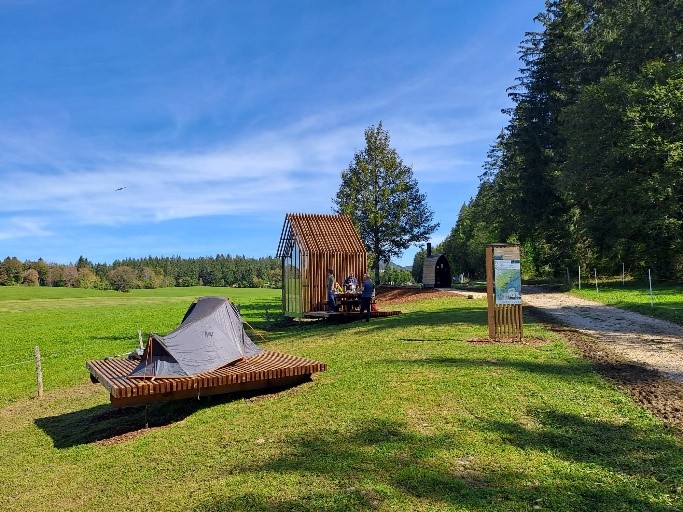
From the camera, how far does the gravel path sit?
30.6 feet

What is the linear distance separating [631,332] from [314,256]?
40.5 ft

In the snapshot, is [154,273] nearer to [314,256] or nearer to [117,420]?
[314,256]

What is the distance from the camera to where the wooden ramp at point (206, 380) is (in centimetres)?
804

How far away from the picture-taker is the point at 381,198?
36.1m

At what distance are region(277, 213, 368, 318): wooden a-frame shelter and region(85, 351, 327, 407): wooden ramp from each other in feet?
37.6

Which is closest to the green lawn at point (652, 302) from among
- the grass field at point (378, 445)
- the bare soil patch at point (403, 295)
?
the grass field at point (378, 445)

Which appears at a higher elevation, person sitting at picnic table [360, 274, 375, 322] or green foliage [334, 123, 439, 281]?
green foliage [334, 123, 439, 281]

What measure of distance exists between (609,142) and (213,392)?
22517 millimetres

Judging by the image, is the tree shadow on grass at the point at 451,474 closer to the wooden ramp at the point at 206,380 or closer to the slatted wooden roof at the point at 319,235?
the wooden ramp at the point at 206,380

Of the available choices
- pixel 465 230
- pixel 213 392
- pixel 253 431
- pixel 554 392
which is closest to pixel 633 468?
pixel 554 392

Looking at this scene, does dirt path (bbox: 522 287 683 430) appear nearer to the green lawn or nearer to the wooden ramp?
the green lawn

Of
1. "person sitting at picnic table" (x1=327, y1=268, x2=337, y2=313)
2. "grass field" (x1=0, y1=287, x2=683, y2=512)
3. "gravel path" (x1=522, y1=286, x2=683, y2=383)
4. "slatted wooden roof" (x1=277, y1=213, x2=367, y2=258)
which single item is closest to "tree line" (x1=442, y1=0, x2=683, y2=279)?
"gravel path" (x1=522, y1=286, x2=683, y2=383)

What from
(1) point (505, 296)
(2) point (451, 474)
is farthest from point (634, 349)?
(2) point (451, 474)

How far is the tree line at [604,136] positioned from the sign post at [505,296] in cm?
1211
